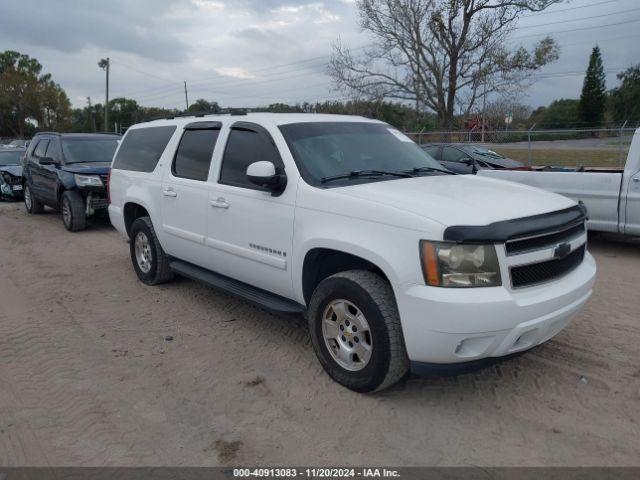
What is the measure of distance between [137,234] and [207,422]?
11.2 ft

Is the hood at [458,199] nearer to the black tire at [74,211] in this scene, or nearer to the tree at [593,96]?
the black tire at [74,211]

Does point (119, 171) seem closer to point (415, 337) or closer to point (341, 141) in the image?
point (341, 141)

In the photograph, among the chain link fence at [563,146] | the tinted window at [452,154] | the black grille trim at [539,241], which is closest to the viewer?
the black grille trim at [539,241]

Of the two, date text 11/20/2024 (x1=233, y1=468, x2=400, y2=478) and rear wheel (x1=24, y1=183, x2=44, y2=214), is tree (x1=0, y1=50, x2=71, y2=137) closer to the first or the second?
rear wheel (x1=24, y1=183, x2=44, y2=214)

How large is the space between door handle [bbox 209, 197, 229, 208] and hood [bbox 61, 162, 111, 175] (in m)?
6.34

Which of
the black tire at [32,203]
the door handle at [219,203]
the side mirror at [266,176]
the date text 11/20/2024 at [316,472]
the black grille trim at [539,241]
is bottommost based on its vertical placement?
the date text 11/20/2024 at [316,472]

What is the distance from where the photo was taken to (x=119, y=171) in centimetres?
651

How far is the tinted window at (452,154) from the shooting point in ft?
47.8

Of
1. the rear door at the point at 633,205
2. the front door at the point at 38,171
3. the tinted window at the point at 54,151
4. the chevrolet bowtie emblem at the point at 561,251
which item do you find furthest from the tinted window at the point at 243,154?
the front door at the point at 38,171

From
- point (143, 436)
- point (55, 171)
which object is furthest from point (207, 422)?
point (55, 171)

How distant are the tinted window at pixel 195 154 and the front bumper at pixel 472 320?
2529 millimetres

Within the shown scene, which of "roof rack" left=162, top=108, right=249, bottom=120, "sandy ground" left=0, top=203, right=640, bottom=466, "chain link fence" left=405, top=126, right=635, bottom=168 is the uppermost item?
"chain link fence" left=405, top=126, right=635, bottom=168

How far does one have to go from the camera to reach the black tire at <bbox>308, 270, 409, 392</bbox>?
3.30 m

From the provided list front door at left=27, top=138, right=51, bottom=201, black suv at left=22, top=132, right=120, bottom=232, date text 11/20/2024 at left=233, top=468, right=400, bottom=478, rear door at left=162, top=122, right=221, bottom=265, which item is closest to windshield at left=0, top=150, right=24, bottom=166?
black suv at left=22, top=132, right=120, bottom=232
